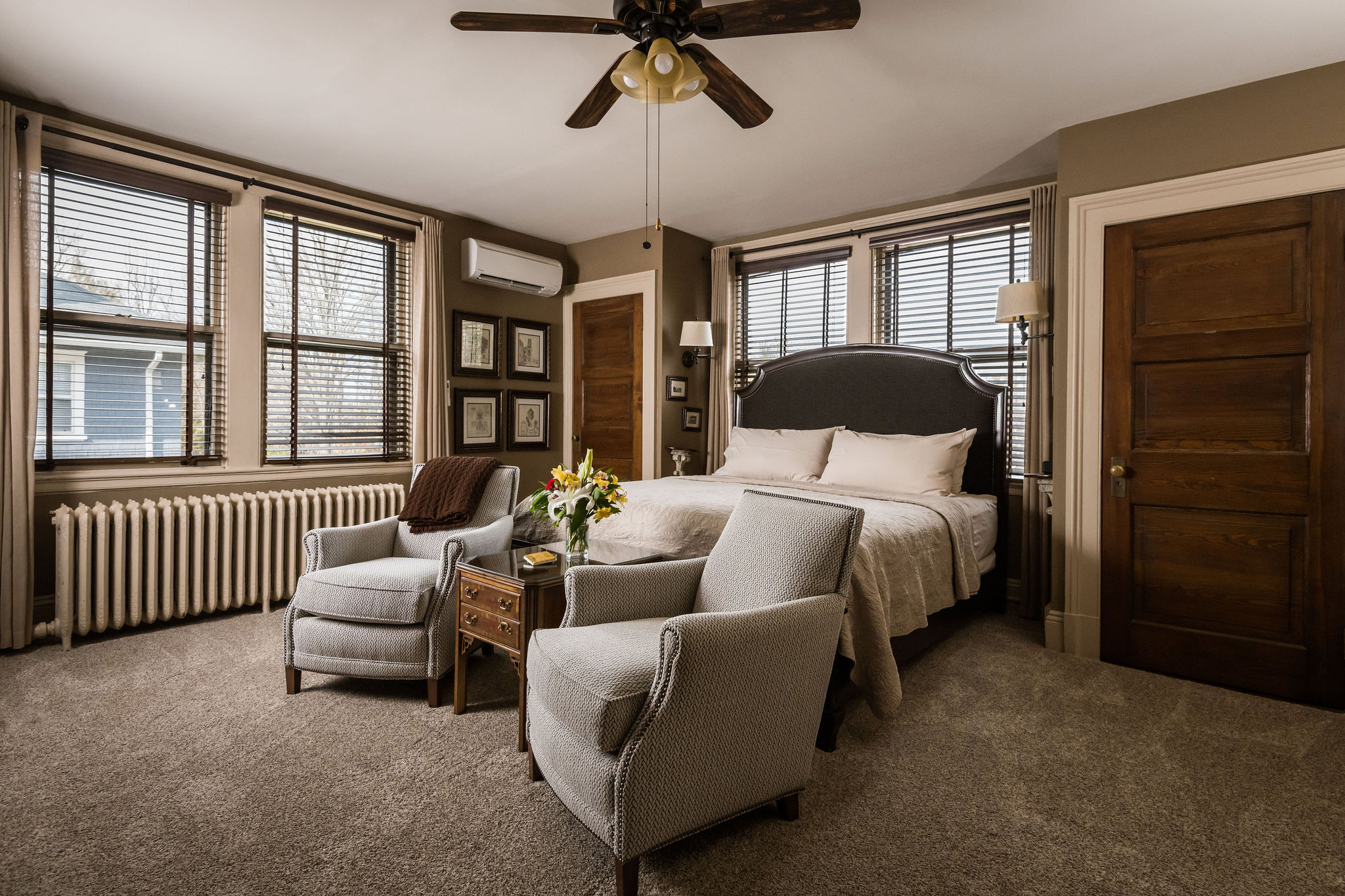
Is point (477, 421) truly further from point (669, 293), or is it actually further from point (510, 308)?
point (669, 293)

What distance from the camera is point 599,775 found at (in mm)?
1566

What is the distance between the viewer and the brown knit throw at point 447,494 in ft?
10.2

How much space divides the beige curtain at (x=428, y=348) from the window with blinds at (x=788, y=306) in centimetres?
229

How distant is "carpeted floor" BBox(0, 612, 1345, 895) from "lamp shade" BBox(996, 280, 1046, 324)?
6.41 feet

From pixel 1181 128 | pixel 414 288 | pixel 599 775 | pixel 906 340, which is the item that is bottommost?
pixel 599 775

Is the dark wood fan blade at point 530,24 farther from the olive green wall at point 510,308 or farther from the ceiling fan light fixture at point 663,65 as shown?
the olive green wall at point 510,308

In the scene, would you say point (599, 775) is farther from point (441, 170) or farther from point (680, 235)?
point (680, 235)

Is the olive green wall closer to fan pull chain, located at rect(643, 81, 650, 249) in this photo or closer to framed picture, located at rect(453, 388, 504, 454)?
framed picture, located at rect(453, 388, 504, 454)

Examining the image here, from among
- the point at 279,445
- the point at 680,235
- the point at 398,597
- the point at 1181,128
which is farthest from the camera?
the point at 680,235

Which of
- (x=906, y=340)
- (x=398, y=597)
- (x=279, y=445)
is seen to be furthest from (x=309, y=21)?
(x=906, y=340)

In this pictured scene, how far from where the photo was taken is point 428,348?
15.7 feet

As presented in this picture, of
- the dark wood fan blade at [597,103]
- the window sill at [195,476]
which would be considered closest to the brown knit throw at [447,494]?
the window sill at [195,476]

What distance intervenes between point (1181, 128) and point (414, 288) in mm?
4500

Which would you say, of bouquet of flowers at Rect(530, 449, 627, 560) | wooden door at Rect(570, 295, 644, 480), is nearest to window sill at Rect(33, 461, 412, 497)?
wooden door at Rect(570, 295, 644, 480)
